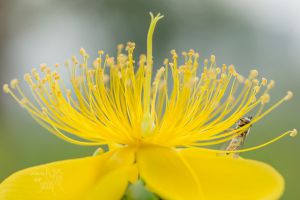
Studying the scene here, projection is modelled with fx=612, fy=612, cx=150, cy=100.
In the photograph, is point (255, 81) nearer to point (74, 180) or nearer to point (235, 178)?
point (235, 178)

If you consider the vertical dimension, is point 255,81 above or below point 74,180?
above

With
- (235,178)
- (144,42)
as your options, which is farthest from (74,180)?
(144,42)

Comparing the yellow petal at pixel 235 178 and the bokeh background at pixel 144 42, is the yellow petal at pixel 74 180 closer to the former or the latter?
the yellow petal at pixel 235 178

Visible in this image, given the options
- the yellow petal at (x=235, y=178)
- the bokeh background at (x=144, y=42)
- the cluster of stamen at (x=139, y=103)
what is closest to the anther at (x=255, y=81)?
the cluster of stamen at (x=139, y=103)

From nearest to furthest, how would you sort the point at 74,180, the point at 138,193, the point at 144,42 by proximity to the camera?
1. the point at 138,193
2. the point at 74,180
3. the point at 144,42

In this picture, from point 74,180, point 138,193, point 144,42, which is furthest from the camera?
point 144,42

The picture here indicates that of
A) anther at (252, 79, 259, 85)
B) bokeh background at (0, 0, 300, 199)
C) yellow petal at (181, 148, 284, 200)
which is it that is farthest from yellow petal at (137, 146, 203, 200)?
bokeh background at (0, 0, 300, 199)
